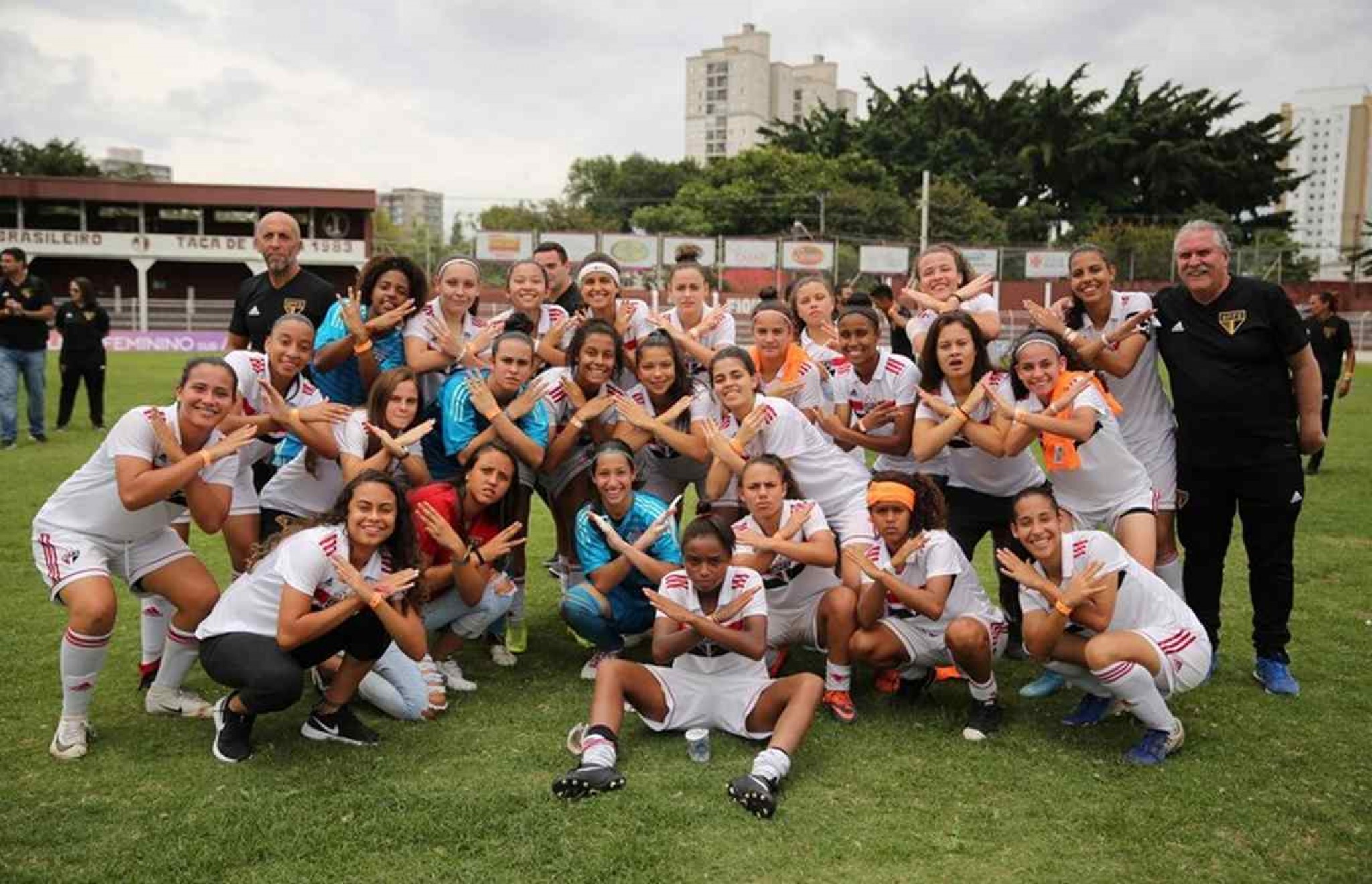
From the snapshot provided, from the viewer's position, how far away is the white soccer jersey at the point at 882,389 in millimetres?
5547

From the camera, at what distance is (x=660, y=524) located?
4.86m

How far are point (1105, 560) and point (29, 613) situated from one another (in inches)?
231

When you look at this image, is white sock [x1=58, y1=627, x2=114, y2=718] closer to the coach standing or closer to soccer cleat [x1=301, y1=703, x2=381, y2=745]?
soccer cleat [x1=301, y1=703, x2=381, y2=745]

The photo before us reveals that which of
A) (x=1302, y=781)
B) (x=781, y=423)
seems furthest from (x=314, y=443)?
(x=1302, y=781)

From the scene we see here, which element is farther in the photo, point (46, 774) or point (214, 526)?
point (214, 526)

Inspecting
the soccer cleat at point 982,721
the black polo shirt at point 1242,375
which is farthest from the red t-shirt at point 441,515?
the black polo shirt at point 1242,375

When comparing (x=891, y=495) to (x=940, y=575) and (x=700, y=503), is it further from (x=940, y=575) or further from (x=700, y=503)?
(x=700, y=503)

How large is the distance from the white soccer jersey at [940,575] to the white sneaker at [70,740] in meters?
A: 3.42

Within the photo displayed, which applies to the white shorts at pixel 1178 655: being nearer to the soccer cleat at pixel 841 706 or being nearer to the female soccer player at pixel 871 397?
the soccer cleat at pixel 841 706

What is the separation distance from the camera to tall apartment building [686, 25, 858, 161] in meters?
130

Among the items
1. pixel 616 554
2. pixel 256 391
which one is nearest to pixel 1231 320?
pixel 616 554

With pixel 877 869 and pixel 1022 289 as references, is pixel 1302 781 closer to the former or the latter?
pixel 877 869

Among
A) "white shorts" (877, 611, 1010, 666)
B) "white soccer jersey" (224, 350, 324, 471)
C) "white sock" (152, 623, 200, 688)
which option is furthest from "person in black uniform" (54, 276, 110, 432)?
"white shorts" (877, 611, 1010, 666)

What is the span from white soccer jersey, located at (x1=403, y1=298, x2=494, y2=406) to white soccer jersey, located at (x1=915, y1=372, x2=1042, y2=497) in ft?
8.17
